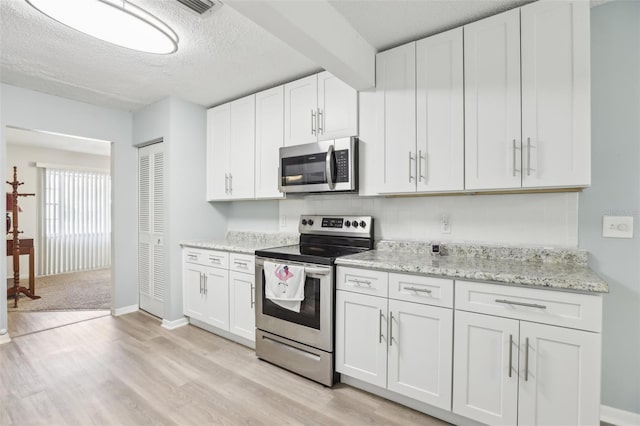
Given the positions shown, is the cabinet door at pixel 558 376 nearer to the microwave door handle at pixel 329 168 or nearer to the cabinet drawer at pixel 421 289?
the cabinet drawer at pixel 421 289

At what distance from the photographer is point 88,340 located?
114 inches

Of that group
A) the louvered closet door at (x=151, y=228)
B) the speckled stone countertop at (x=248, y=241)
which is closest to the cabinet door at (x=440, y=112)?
the speckled stone countertop at (x=248, y=241)

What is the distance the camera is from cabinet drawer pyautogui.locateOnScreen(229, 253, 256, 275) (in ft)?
8.75

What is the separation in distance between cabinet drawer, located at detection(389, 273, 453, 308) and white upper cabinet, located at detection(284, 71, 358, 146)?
1.18 meters

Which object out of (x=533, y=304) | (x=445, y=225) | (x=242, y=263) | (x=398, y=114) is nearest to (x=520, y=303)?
(x=533, y=304)

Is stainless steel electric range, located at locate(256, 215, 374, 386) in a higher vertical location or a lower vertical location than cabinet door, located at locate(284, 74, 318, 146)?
lower

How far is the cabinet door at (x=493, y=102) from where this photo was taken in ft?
5.85

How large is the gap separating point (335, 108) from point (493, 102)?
1.13 m

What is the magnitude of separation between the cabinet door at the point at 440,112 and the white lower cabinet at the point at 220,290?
1654mm

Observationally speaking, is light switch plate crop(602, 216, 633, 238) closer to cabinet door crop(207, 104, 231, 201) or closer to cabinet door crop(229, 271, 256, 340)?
cabinet door crop(229, 271, 256, 340)

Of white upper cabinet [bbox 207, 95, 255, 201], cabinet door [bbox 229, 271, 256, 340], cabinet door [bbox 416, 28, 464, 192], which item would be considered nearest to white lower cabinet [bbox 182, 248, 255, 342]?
cabinet door [bbox 229, 271, 256, 340]

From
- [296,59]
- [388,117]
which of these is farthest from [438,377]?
[296,59]

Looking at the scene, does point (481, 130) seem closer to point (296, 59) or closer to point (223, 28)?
point (296, 59)

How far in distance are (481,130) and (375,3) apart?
0.99m
